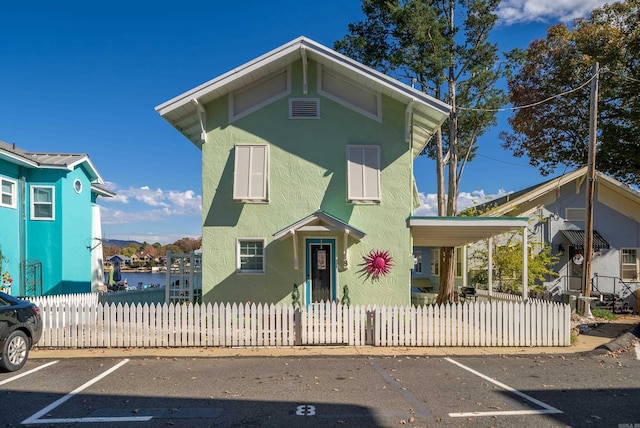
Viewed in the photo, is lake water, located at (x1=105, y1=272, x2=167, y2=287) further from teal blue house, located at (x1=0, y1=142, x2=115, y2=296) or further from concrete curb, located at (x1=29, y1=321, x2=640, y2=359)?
concrete curb, located at (x1=29, y1=321, x2=640, y2=359)

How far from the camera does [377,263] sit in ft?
42.8

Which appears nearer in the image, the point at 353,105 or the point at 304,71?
the point at 304,71

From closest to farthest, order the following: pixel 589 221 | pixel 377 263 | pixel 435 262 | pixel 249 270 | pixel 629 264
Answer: pixel 377 263
pixel 249 270
pixel 589 221
pixel 629 264
pixel 435 262

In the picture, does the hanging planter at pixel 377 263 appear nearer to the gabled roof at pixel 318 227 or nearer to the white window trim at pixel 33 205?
the gabled roof at pixel 318 227

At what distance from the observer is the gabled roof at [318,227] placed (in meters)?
12.1

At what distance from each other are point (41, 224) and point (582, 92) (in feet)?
85.0

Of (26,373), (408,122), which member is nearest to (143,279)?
(408,122)

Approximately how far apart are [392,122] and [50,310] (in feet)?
34.4

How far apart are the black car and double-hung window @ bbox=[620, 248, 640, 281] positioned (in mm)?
23139

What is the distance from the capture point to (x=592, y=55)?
70.0 feet

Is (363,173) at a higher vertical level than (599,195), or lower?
higher

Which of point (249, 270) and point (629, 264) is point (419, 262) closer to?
point (629, 264)

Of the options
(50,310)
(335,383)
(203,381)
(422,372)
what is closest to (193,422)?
(203,381)

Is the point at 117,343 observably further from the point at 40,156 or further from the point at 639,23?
the point at 639,23
